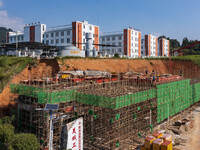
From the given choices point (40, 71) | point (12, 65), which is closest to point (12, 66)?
point (12, 65)

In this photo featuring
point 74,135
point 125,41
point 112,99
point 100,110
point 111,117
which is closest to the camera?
point 74,135

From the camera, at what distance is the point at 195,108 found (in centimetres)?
3081

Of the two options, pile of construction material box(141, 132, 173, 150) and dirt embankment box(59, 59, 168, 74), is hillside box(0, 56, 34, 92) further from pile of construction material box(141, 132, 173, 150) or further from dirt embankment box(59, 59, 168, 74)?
pile of construction material box(141, 132, 173, 150)

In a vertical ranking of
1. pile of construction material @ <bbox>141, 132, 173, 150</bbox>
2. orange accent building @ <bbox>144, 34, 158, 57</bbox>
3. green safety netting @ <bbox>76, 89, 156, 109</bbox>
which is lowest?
pile of construction material @ <bbox>141, 132, 173, 150</bbox>

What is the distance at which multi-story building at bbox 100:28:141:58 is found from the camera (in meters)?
70.6

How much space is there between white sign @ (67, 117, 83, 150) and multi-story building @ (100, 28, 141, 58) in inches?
2209

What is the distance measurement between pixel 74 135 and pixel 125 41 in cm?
6056

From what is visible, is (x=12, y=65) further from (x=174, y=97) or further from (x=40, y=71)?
(x=174, y=97)

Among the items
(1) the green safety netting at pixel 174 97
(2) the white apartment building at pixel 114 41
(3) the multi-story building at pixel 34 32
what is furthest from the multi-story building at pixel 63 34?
(1) the green safety netting at pixel 174 97

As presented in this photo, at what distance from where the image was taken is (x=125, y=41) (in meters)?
70.7

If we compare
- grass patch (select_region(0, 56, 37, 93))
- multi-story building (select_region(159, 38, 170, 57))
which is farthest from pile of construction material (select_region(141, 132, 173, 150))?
multi-story building (select_region(159, 38, 170, 57))

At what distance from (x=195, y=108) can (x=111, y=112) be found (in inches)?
821

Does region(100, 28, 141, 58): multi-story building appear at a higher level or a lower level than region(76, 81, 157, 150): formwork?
higher

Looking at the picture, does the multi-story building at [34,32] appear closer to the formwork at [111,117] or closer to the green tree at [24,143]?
the formwork at [111,117]
